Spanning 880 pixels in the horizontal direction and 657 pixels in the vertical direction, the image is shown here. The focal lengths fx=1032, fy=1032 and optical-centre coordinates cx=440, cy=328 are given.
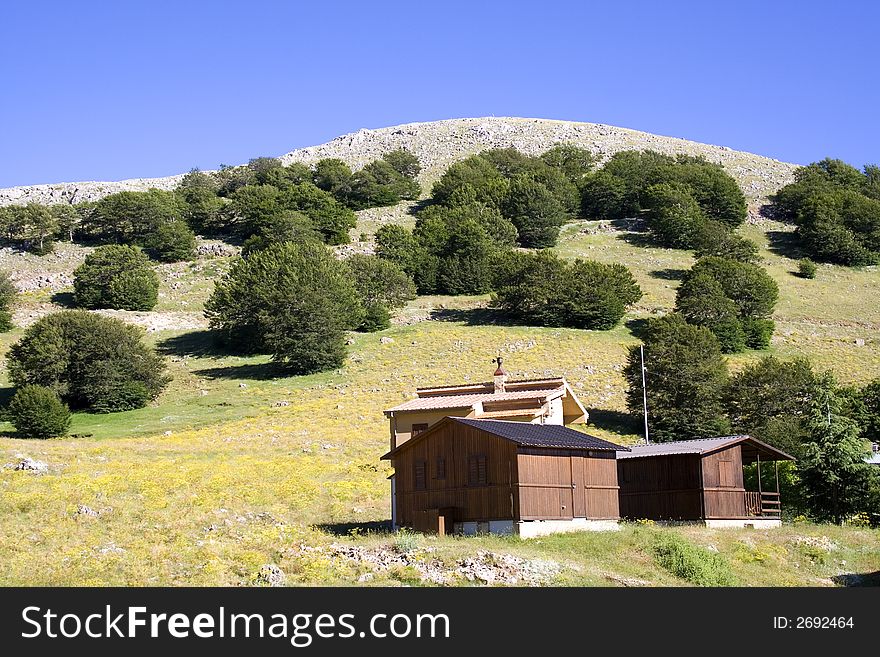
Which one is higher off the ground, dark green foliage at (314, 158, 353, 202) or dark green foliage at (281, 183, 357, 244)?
dark green foliage at (314, 158, 353, 202)

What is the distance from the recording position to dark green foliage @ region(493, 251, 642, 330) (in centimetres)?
9431

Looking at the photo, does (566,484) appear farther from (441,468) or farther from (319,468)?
(319,468)

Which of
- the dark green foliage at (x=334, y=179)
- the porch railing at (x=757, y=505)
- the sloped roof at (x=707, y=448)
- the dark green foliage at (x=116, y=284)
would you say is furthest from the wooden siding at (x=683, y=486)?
the dark green foliage at (x=334, y=179)

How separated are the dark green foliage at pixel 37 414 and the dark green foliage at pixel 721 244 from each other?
7355cm

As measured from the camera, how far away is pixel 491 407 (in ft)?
150

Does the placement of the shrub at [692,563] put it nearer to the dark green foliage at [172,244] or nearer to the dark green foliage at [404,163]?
the dark green foliage at [172,244]

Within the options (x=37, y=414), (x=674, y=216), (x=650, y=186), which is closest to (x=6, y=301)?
(x=37, y=414)

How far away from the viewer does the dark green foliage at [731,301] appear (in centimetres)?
8919

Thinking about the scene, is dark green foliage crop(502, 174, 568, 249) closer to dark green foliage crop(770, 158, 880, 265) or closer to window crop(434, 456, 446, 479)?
dark green foliage crop(770, 158, 880, 265)

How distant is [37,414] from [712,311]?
55.7 meters

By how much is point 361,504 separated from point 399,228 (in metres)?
75.6

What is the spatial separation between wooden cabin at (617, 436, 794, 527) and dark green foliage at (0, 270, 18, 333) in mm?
68879

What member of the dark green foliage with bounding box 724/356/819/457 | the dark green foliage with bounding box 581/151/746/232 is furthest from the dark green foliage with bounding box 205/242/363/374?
the dark green foliage with bounding box 581/151/746/232
